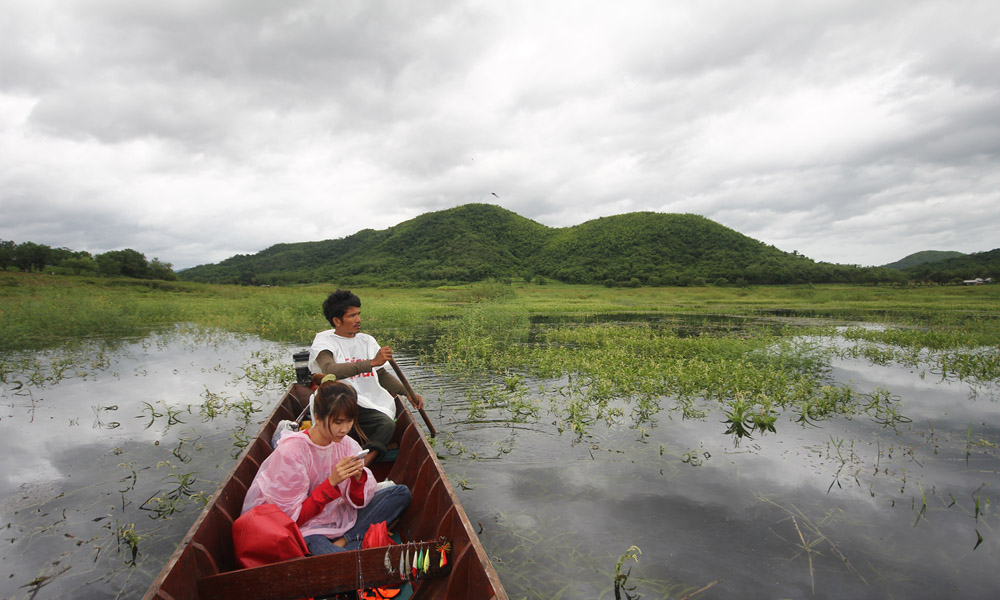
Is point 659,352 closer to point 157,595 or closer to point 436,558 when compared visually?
point 436,558

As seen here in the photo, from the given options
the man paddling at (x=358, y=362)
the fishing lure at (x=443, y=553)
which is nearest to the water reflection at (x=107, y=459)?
the man paddling at (x=358, y=362)

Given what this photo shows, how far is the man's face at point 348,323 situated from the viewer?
18.4 ft

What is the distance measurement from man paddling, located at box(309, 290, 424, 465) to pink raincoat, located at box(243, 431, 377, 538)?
1.29 metres

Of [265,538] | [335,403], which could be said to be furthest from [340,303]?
[265,538]

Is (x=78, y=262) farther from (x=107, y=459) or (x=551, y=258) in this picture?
(x=551, y=258)

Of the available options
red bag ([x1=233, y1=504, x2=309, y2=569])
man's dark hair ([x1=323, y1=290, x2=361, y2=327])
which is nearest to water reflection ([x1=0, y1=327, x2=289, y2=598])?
red bag ([x1=233, y1=504, x2=309, y2=569])

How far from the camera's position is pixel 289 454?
356 centimetres

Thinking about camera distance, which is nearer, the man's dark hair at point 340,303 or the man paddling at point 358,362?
the man paddling at point 358,362

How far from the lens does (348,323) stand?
5645 mm

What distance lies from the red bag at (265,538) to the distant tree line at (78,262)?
47.8 meters

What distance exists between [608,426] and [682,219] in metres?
83.7

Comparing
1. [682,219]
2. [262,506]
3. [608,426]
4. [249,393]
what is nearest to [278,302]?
[249,393]

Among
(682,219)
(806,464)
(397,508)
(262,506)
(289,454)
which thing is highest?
(682,219)

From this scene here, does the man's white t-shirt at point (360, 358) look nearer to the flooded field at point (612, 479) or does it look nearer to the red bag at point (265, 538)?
the flooded field at point (612, 479)
